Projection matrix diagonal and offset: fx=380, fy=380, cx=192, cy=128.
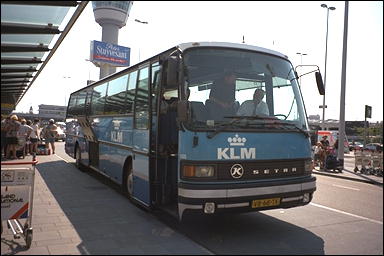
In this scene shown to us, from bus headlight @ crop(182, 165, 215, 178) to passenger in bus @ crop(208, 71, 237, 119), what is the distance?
34.4 inches

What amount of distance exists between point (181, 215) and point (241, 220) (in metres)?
1.79

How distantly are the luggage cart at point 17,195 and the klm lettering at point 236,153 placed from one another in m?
2.83

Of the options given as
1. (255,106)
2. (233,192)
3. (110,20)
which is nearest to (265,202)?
(233,192)

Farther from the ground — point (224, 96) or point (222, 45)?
point (222, 45)

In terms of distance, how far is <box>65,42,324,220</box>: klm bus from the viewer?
578 cm

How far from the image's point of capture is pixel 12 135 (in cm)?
1723

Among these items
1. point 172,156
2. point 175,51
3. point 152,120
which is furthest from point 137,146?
point 175,51

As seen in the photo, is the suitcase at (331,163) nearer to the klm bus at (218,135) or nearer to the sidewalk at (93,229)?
the klm bus at (218,135)

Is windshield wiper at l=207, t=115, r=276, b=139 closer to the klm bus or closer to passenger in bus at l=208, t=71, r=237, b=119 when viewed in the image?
the klm bus

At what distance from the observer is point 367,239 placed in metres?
6.07

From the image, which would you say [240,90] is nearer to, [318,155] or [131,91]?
[131,91]

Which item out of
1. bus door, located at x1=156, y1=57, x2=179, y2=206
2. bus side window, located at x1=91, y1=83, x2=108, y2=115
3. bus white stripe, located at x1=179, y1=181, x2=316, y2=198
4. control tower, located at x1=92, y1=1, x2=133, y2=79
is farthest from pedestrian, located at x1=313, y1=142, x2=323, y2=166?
control tower, located at x1=92, y1=1, x2=133, y2=79

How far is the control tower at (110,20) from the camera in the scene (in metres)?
57.7

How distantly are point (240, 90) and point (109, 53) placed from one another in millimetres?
53177
